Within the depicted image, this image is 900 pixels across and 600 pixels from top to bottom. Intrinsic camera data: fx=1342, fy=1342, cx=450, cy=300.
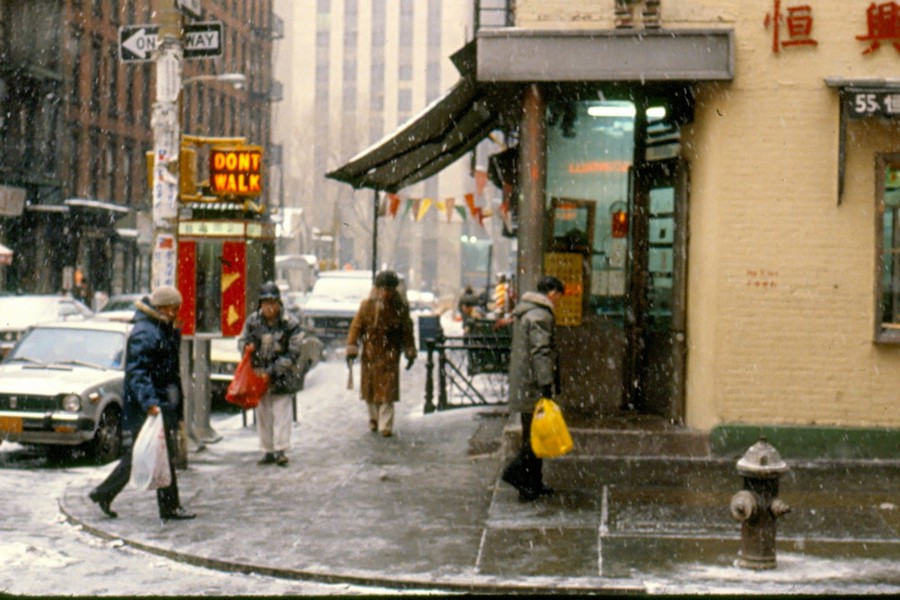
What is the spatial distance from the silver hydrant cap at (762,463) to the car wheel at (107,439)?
777 cm

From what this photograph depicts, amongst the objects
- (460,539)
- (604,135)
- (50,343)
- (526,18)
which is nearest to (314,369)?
(50,343)

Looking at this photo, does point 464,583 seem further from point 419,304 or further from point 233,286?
point 419,304

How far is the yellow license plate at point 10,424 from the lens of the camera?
527 inches

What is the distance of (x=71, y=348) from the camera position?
1509cm

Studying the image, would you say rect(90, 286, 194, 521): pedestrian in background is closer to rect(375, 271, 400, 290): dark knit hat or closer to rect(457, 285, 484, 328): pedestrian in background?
rect(375, 271, 400, 290): dark knit hat

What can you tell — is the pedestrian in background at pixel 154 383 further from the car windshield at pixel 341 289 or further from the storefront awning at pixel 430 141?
the car windshield at pixel 341 289

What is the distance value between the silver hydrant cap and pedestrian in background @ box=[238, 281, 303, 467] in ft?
18.9

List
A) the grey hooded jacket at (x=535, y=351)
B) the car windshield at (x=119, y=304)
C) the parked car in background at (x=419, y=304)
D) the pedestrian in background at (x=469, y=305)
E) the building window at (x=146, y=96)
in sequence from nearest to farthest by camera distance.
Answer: the grey hooded jacket at (x=535, y=351) → the pedestrian in background at (x=469, y=305) → the car windshield at (x=119, y=304) → the parked car in background at (x=419, y=304) → the building window at (x=146, y=96)

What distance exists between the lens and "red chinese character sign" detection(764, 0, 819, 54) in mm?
12172

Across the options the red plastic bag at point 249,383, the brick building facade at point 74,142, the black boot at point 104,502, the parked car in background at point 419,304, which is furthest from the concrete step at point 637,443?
the parked car in background at point 419,304

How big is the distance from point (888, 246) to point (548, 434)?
13.5 feet

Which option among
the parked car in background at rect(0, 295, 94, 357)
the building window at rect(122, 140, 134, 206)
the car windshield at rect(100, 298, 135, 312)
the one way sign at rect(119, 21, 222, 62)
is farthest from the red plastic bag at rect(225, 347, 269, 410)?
the building window at rect(122, 140, 134, 206)

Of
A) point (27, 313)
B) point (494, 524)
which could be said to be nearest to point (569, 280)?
point (494, 524)

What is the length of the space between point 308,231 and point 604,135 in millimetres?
62681
